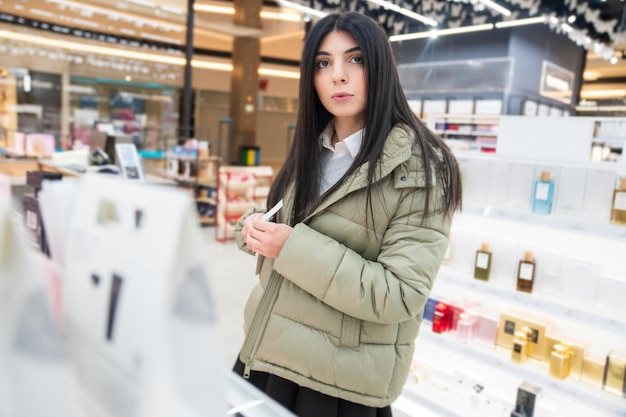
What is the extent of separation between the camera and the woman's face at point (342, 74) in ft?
3.76

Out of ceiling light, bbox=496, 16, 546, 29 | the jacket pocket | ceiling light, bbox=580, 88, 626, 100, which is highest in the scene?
ceiling light, bbox=496, 16, 546, 29

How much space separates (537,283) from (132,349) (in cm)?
223

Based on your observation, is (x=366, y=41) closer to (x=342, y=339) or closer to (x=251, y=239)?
(x=251, y=239)

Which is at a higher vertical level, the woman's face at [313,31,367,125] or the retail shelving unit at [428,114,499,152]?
the retail shelving unit at [428,114,499,152]

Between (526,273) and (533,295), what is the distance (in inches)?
5.4

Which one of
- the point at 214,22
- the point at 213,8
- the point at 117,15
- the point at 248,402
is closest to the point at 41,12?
the point at 117,15

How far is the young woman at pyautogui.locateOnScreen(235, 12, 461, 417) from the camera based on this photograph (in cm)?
103

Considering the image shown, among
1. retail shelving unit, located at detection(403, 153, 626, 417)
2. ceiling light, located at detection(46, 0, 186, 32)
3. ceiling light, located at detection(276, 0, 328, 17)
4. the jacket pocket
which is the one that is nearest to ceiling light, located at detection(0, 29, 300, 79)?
ceiling light, located at detection(46, 0, 186, 32)

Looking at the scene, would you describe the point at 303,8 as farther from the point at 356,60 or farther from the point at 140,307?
the point at 140,307

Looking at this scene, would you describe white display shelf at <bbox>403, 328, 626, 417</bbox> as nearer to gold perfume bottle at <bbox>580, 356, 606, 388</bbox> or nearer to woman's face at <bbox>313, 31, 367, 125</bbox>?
gold perfume bottle at <bbox>580, 356, 606, 388</bbox>

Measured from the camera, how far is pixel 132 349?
39 centimetres

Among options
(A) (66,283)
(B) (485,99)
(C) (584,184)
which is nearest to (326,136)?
(A) (66,283)

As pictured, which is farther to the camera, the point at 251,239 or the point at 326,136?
the point at 326,136

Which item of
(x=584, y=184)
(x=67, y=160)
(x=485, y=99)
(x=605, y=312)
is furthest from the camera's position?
(x=485, y=99)
